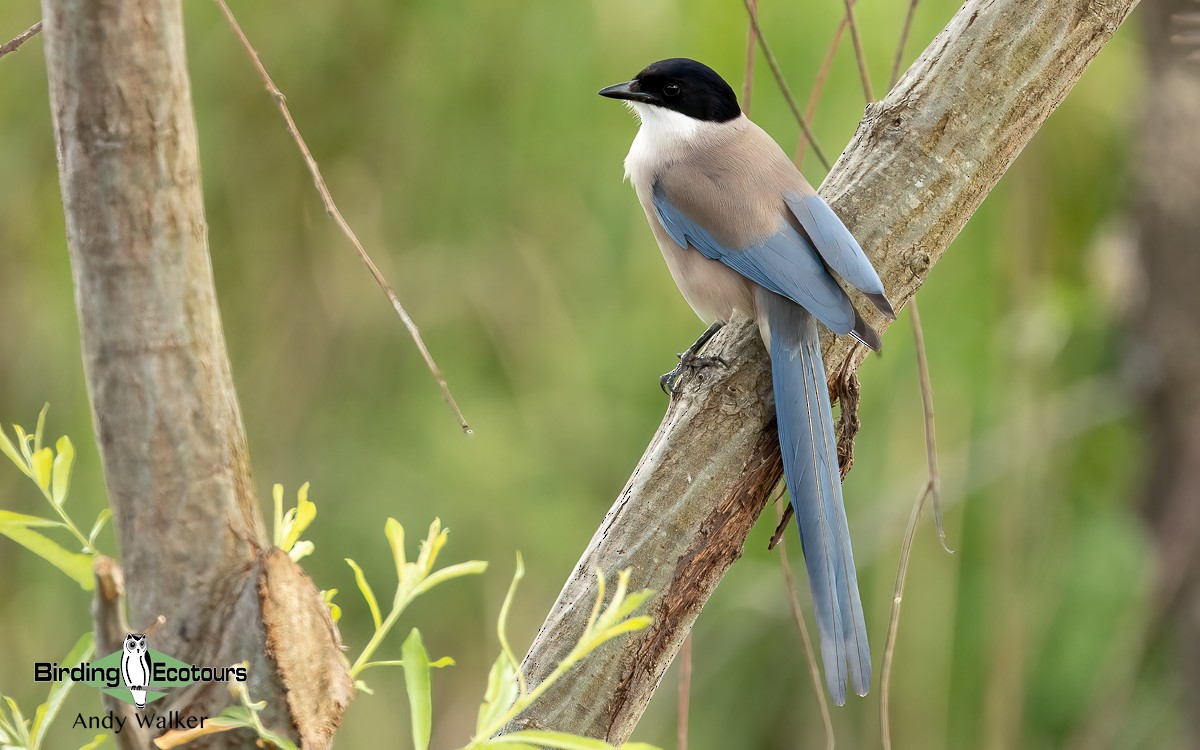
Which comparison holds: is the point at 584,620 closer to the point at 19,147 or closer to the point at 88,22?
the point at 88,22

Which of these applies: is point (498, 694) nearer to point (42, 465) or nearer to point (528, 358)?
point (42, 465)

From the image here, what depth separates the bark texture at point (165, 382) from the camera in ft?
2.18

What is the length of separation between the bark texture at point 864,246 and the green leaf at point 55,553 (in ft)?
1.54

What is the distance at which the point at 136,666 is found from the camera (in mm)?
709

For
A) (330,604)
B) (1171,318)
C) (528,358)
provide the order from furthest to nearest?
(1171,318), (528,358), (330,604)

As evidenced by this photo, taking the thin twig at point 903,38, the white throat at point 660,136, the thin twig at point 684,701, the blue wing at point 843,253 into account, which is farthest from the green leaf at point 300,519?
the white throat at point 660,136

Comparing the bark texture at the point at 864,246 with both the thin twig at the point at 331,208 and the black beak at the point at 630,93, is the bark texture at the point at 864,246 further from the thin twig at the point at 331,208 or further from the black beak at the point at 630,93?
the black beak at the point at 630,93

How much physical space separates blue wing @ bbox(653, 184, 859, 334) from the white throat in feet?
0.29

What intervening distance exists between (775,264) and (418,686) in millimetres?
969

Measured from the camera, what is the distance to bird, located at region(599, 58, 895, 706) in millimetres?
1219

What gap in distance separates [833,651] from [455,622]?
1.38 m

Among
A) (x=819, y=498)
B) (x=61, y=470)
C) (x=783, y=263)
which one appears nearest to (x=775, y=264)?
(x=783, y=263)

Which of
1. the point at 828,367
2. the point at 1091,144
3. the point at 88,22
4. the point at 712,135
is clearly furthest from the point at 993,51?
the point at 1091,144

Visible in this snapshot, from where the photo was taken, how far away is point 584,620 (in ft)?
3.49
